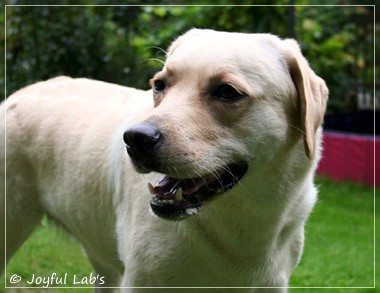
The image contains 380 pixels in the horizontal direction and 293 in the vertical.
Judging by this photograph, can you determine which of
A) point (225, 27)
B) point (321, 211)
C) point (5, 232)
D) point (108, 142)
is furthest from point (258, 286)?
point (225, 27)

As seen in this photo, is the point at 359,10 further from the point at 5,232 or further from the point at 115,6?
the point at 5,232

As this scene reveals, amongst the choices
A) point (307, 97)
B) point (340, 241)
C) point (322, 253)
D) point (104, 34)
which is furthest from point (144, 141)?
point (104, 34)

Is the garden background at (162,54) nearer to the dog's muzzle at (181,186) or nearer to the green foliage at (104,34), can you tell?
the green foliage at (104,34)

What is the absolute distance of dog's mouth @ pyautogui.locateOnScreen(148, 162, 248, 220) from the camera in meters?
2.66

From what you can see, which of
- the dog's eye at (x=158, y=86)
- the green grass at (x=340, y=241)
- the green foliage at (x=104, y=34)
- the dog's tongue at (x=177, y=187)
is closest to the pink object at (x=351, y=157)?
the green grass at (x=340, y=241)

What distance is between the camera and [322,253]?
5.99 m

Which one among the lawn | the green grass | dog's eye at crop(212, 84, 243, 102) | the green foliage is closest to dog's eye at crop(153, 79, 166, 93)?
dog's eye at crop(212, 84, 243, 102)

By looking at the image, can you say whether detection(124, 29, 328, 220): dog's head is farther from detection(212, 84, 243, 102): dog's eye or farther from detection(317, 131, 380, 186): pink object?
detection(317, 131, 380, 186): pink object

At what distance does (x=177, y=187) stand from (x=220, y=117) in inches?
13.3

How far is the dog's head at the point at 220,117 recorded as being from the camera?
2.54m

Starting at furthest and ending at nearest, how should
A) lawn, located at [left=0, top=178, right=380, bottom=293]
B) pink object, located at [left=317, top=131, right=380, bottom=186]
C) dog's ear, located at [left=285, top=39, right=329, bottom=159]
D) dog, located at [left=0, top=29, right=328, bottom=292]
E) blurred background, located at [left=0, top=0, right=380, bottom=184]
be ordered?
1. blurred background, located at [left=0, top=0, right=380, bottom=184]
2. pink object, located at [left=317, top=131, right=380, bottom=186]
3. lawn, located at [left=0, top=178, right=380, bottom=293]
4. dog's ear, located at [left=285, top=39, right=329, bottom=159]
5. dog, located at [left=0, top=29, right=328, bottom=292]

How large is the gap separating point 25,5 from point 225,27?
2519mm

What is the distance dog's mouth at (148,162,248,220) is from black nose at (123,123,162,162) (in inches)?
9.8

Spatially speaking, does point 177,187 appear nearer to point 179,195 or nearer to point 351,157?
point 179,195
